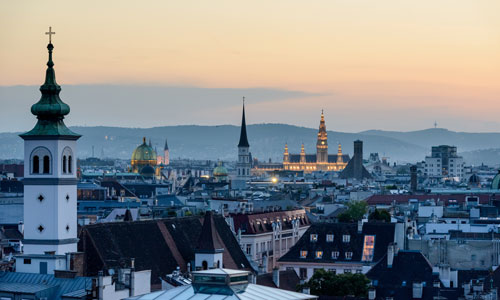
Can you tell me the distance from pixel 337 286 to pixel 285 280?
27.9ft

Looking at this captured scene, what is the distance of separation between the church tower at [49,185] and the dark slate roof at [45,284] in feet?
15.5

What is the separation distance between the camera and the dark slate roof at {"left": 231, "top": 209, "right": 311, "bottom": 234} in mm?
116875

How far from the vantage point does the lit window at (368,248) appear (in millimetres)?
101812

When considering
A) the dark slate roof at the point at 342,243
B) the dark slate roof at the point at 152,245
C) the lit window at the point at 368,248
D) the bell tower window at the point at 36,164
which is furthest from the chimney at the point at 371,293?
the lit window at the point at 368,248

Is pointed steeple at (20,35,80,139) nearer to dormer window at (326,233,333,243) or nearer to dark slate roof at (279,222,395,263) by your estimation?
dark slate roof at (279,222,395,263)

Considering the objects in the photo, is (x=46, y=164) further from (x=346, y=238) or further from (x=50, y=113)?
(x=346, y=238)

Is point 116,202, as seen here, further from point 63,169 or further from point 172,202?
point 63,169

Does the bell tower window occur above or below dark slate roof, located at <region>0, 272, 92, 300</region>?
above

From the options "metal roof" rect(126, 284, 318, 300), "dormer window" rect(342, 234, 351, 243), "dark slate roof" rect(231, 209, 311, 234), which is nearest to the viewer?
"metal roof" rect(126, 284, 318, 300)

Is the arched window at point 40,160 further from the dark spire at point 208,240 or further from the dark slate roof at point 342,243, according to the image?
the dark slate roof at point 342,243

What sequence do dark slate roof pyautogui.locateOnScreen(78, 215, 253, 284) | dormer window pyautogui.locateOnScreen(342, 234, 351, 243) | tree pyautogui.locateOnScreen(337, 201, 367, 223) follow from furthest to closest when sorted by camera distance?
tree pyautogui.locateOnScreen(337, 201, 367, 223), dormer window pyautogui.locateOnScreen(342, 234, 351, 243), dark slate roof pyautogui.locateOnScreen(78, 215, 253, 284)

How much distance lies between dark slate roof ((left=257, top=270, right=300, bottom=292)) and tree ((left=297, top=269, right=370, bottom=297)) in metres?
3.32

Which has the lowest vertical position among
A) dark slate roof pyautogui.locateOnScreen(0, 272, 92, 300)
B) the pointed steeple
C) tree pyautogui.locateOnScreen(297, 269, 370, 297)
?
tree pyautogui.locateOnScreen(297, 269, 370, 297)

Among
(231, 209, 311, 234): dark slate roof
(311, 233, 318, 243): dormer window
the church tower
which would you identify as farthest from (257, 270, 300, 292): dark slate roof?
(231, 209, 311, 234): dark slate roof
